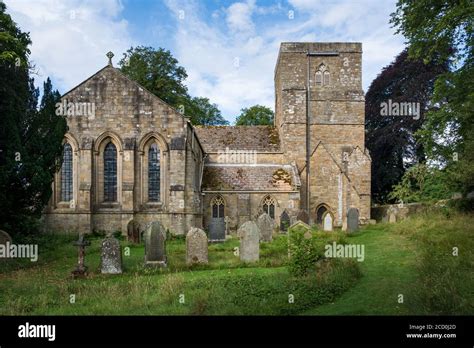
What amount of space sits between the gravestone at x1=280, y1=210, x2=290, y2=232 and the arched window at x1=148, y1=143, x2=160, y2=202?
7.14 meters

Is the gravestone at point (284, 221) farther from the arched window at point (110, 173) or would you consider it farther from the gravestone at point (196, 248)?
the gravestone at point (196, 248)

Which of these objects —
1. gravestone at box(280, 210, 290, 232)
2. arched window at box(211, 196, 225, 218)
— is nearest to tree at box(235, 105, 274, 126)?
arched window at box(211, 196, 225, 218)

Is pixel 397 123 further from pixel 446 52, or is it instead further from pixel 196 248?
pixel 196 248

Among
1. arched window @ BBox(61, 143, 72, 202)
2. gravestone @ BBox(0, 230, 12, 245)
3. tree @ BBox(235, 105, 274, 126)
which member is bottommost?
gravestone @ BBox(0, 230, 12, 245)

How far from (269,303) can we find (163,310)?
6.93ft

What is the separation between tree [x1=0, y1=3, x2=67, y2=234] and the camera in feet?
45.1

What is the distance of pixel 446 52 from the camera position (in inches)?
555

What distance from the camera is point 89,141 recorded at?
22.0 m

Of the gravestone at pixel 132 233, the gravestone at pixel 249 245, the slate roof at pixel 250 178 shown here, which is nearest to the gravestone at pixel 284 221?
the slate roof at pixel 250 178

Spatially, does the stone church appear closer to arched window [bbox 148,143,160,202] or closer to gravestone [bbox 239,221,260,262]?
arched window [bbox 148,143,160,202]

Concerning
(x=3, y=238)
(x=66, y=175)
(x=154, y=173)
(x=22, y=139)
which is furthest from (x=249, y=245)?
(x=66, y=175)

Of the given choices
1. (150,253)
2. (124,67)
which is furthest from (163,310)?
(124,67)

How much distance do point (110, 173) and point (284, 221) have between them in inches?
397
